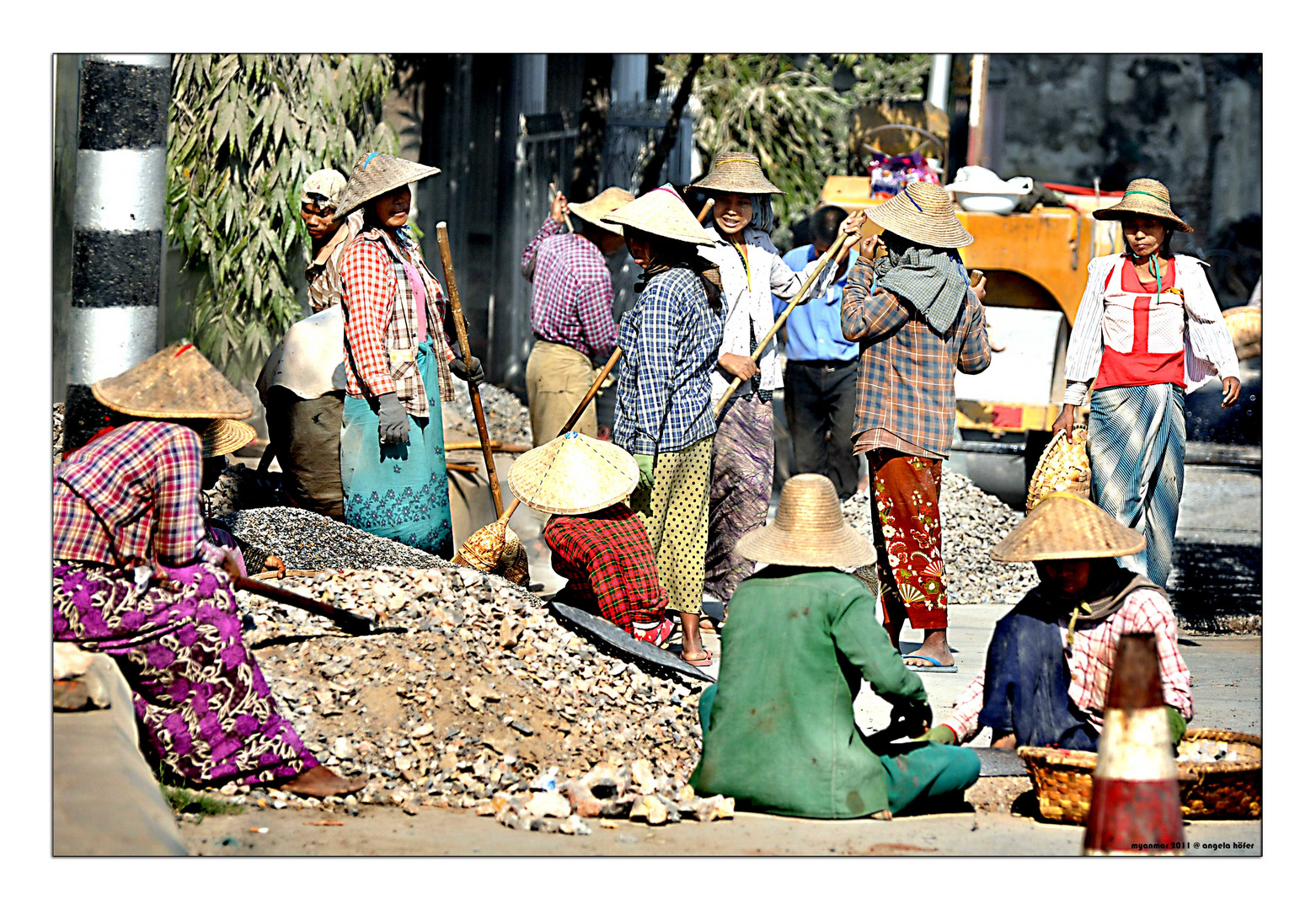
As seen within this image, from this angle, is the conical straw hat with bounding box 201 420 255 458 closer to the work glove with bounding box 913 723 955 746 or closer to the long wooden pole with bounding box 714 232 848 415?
the long wooden pole with bounding box 714 232 848 415

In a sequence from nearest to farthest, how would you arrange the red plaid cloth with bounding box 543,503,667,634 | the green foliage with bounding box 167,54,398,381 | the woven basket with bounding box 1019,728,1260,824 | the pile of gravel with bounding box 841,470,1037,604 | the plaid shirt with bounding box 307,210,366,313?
the woven basket with bounding box 1019,728,1260,824 < the red plaid cloth with bounding box 543,503,667,634 < the plaid shirt with bounding box 307,210,366,313 < the pile of gravel with bounding box 841,470,1037,604 < the green foliage with bounding box 167,54,398,381

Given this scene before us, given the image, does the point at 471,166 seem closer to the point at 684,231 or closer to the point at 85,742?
the point at 684,231

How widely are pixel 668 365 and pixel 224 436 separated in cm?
169

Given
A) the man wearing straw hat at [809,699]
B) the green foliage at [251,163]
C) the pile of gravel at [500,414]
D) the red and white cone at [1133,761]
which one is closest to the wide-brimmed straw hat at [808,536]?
the man wearing straw hat at [809,699]

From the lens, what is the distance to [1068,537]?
450cm

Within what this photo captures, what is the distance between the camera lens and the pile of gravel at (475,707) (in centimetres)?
457

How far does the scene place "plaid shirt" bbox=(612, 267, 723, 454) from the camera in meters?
5.92

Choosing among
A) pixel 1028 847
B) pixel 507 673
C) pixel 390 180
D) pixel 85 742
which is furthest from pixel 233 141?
pixel 1028 847

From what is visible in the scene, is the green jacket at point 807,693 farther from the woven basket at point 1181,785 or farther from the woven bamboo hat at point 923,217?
the woven bamboo hat at point 923,217

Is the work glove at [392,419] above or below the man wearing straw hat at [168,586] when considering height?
above

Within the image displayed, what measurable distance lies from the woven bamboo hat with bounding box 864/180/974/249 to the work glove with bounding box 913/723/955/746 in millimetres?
2075

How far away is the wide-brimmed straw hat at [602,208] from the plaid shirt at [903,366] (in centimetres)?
171

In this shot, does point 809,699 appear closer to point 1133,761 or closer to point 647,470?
point 1133,761

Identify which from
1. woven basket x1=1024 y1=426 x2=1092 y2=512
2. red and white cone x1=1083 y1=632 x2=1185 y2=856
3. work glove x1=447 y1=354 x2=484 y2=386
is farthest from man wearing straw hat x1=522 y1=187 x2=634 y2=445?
red and white cone x1=1083 y1=632 x2=1185 y2=856
